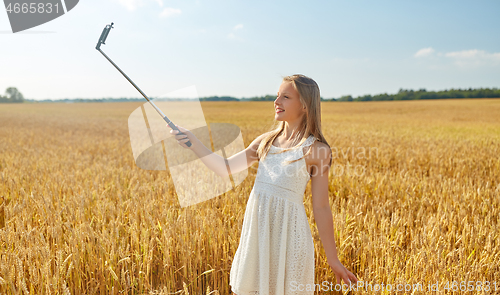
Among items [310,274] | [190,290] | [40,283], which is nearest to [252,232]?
[310,274]

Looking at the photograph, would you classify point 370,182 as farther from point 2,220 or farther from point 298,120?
point 2,220

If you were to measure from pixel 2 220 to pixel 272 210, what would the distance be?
3.43 meters

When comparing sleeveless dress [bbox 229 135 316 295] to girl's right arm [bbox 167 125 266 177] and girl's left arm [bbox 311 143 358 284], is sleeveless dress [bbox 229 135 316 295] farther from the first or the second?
girl's right arm [bbox 167 125 266 177]

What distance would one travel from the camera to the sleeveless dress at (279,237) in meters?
1.66

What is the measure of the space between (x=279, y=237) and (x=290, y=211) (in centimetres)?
16

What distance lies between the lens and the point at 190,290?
2.25 metres

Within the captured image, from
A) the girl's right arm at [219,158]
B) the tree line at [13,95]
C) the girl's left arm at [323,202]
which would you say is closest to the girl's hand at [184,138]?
the girl's right arm at [219,158]

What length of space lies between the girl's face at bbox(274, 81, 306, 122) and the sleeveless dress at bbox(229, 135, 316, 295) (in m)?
0.17

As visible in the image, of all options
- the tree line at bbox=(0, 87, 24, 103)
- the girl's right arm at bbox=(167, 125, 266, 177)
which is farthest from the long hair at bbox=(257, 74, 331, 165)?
the tree line at bbox=(0, 87, 24, 103)

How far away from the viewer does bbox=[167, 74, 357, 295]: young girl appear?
1645mm

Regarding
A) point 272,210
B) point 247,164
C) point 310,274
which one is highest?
point 247,164

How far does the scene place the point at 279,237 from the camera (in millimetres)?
1694

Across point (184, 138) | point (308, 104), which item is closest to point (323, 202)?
point (308, 104)
